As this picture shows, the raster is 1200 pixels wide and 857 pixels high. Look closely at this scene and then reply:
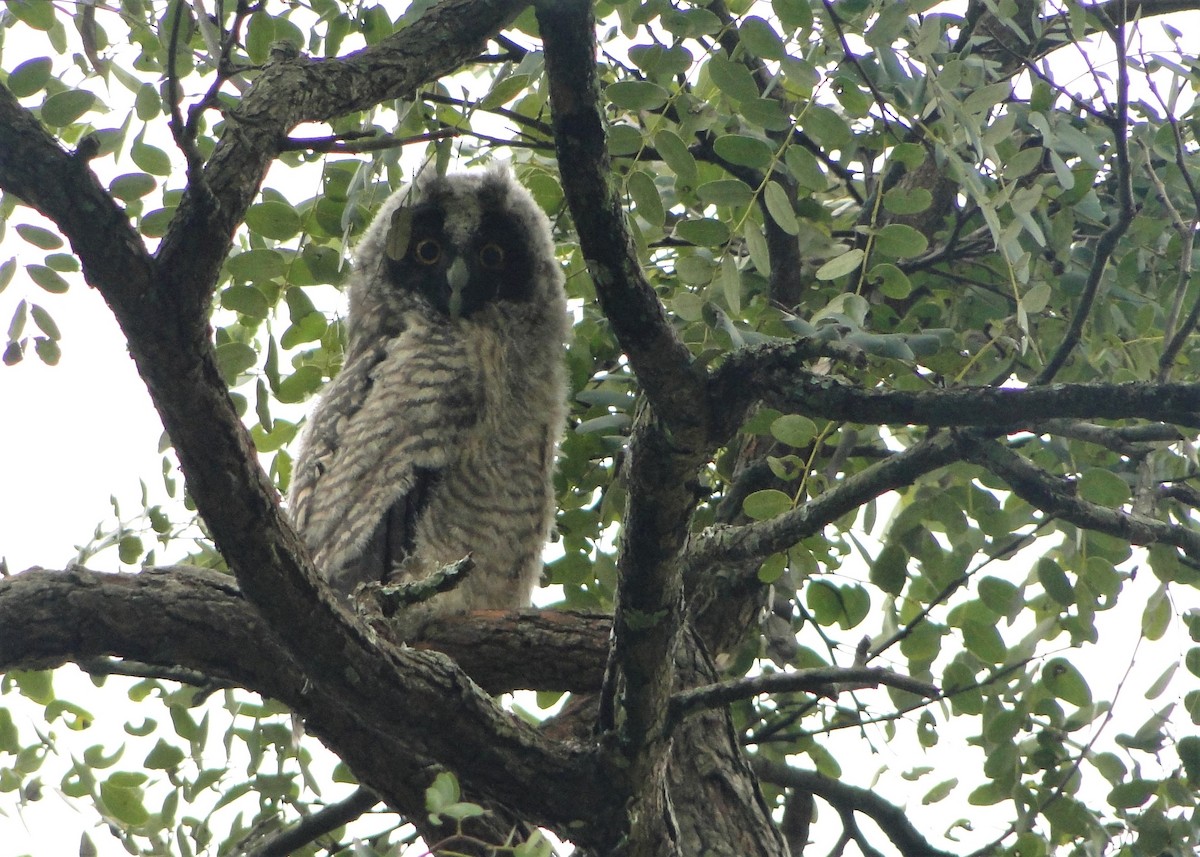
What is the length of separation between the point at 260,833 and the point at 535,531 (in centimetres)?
97

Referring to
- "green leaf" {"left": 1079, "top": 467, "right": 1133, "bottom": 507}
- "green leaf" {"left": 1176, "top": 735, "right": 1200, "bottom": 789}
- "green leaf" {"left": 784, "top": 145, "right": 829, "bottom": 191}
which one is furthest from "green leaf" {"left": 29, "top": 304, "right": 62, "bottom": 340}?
"green leaf" {"left": 1176, "top": 735, "right": 1200, "bottom": 789}

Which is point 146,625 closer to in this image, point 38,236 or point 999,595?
point 38,236

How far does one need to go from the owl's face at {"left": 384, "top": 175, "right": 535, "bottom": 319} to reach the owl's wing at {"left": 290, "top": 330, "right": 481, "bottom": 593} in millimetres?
257

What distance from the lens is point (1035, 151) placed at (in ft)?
6.57

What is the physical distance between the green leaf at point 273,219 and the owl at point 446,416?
18.9 inches

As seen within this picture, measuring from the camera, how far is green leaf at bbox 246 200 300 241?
224cm

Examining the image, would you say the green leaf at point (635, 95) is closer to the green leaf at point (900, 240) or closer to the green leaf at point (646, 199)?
the green leaf at point (646, 199)

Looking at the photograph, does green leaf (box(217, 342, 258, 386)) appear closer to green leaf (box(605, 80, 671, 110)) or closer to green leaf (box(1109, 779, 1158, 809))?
green leaf (box(605, 80, 671, 110))

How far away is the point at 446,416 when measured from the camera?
9.83ft

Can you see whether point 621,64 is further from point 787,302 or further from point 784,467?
point 784,467

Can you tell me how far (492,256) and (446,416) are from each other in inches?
26.1

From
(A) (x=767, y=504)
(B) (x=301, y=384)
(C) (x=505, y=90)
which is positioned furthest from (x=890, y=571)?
(B) (x=301, y=384)

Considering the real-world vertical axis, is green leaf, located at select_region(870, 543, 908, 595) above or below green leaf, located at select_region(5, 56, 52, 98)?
below

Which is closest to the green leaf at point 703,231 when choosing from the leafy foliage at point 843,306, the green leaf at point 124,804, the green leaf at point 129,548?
the leafy foliage at point 843,306
